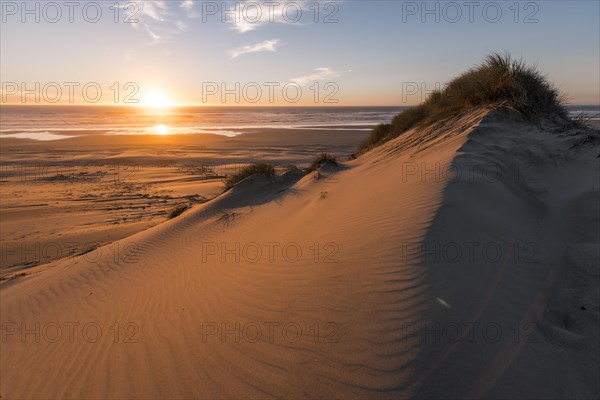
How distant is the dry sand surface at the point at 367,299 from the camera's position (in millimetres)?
2234

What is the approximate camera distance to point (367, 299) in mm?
2748

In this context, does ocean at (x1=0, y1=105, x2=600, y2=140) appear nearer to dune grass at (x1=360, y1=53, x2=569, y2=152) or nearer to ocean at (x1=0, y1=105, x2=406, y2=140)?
ocean at (x1=0, y1=105, x2=406, y2=140)

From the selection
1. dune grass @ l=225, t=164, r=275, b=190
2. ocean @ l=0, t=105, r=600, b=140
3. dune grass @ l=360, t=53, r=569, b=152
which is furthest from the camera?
ocean @ l=0, t=105, r=600, b=140

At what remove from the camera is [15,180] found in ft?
46.1

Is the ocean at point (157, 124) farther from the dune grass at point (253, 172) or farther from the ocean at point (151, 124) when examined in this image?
the dune grass at point (253, 172)

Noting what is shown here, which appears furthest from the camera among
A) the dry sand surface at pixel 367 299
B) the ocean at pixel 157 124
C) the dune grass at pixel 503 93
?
the ocean at pixel 157 124

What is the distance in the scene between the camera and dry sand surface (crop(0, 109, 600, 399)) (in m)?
2.23

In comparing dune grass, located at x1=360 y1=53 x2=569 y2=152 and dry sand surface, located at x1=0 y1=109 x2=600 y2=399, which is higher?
dune grass, located at x1=360 y1=53 x2=569 y2=152

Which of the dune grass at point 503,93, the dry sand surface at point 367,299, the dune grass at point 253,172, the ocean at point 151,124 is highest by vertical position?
the ocean at point 151,124

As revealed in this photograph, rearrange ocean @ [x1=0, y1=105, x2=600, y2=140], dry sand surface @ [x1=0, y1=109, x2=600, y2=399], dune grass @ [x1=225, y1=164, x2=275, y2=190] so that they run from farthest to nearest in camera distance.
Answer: ocean @ [x1=0, y1=105, x2=600, y2=140]
dune grass @ [x1=225, y1=164, x2=275, y2=190]
dry sand surface @ [x1=0, y1=109, x2=600, y2=399]

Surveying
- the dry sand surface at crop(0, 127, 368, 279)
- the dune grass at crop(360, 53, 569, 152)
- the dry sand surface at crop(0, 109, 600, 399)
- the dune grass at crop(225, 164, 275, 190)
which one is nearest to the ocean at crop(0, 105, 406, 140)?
the dry sand surface at crop(0, 127, 368, 279)

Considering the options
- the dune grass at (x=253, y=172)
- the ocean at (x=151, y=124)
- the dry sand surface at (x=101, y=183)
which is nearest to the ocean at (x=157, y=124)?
the ocean at (x=151, y=124)

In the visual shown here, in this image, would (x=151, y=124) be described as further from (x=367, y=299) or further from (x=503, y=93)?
(x=367, y=299)

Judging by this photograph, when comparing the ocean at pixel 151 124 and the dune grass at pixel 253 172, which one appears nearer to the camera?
the dune grass at pixel 253 172
